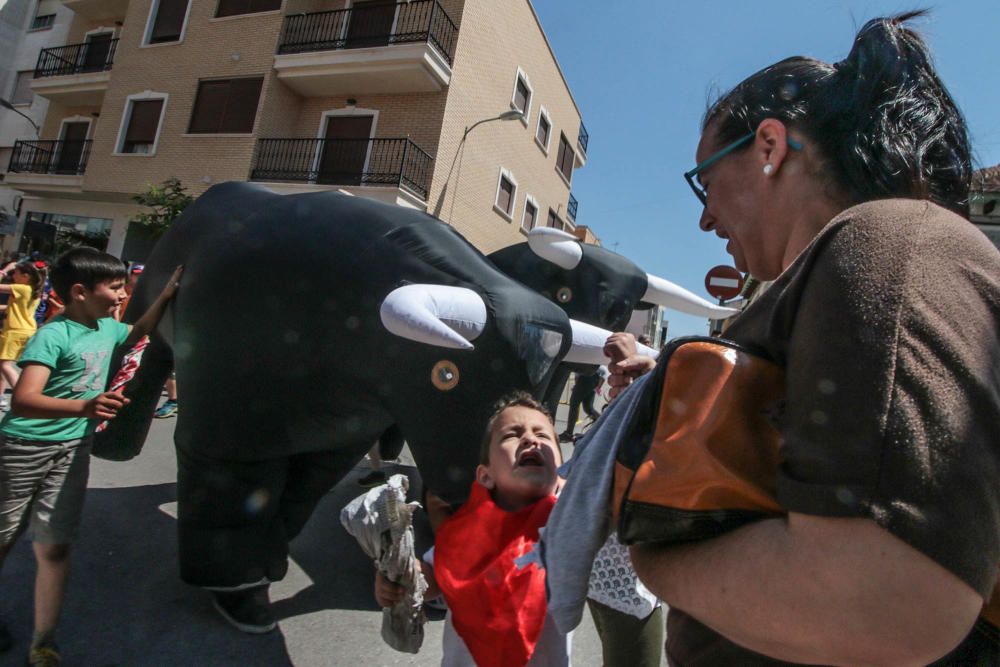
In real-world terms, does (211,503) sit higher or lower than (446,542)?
lower

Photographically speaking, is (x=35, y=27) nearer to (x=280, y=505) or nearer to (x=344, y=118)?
(x=344, y=118)

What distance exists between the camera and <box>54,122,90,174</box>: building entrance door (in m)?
15.5

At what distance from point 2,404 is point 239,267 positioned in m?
4.57

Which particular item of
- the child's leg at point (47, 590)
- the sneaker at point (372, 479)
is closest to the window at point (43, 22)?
the sneaker at point (372, 479)

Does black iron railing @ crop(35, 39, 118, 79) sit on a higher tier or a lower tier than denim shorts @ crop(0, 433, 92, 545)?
higher

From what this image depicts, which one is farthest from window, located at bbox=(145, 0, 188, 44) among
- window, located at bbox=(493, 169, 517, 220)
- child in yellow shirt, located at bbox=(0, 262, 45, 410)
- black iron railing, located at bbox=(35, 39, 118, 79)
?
child in yellow shirt, located at bbox=(0, 262, 45, 410)

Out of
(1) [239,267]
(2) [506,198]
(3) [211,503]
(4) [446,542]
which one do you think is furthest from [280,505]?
(2) [506,198]

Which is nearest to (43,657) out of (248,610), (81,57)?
(248,610)

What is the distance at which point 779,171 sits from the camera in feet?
2.77

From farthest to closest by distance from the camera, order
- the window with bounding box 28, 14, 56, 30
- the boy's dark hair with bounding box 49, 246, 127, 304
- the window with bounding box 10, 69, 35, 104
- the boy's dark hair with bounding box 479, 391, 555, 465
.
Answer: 1. the window with bounding box 10, 69, 35, 104
2. the window with bounding box 28, 14, 56, 30
3. the boy's dark hair with bounding box 49, 246, 127, 304
4. the boy's dark hair with bounding box 479, 391, 555, 465

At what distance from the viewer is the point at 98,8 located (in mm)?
16469

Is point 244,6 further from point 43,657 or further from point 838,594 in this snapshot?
point 838,594

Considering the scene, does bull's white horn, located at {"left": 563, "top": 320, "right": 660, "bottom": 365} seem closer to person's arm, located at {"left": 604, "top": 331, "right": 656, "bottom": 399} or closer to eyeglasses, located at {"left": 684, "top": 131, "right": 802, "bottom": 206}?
person's arm, located at {"left": 604, "top": 331, "right": 656, "bottom": 399}

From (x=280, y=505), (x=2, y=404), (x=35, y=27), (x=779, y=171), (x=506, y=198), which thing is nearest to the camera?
(x=779, y=171)
